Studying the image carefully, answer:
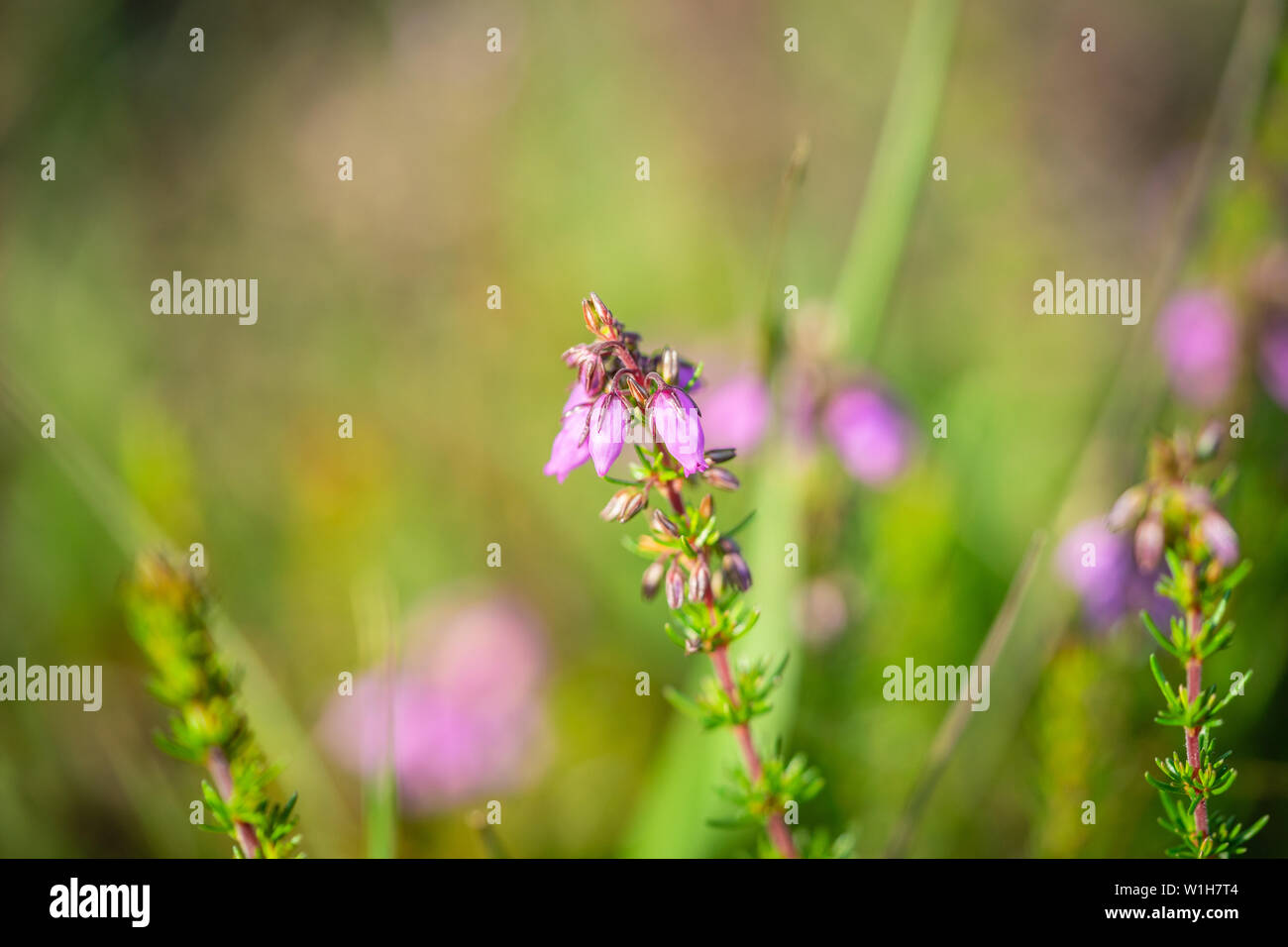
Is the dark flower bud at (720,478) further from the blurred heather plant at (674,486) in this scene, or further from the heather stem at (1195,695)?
the heather stem at (1195,695)

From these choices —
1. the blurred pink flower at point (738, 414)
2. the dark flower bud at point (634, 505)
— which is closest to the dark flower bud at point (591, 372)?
the dark flower bud at point (634, 505)

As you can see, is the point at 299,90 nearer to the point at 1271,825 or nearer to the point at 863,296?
the point at 863,296

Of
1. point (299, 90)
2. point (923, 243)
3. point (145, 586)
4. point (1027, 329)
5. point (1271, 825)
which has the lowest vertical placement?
point (1271, 825)

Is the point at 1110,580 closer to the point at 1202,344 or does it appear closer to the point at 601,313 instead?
the point at 1202,344

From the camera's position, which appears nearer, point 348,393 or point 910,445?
point 910,445
